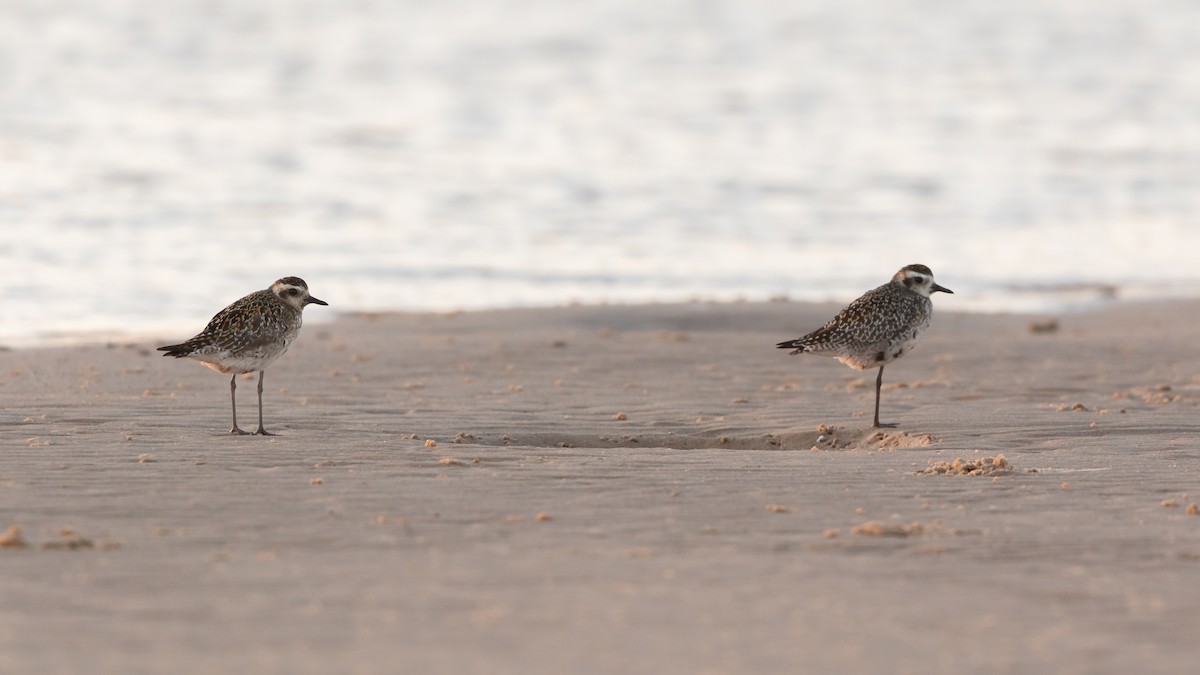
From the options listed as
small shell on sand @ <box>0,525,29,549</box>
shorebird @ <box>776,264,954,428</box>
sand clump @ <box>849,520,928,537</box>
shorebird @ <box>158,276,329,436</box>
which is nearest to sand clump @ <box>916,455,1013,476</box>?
sand clump @ <box>849,520,928,537</box>

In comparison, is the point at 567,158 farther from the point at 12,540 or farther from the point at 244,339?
the point at 12,540

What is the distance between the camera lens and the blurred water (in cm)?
2098

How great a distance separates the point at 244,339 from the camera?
11.5 meters

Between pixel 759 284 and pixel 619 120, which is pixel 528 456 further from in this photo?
pixel 619 120

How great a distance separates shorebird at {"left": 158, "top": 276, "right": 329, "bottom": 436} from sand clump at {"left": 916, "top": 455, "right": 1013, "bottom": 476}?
4333 millimetres

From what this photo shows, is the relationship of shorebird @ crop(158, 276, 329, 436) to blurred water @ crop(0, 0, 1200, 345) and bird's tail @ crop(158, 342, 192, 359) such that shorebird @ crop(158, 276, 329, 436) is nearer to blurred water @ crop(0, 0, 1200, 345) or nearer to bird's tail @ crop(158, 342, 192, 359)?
bird's tail @ crop(158, 342, 192, 359)

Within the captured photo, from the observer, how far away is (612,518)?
27.9 ft

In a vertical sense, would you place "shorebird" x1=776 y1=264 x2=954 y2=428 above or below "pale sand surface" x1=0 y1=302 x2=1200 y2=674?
above

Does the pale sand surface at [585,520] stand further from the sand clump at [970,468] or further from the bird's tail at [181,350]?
the bird's tail at [181,350]

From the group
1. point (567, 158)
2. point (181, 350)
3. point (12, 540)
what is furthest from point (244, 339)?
point (567, 158)

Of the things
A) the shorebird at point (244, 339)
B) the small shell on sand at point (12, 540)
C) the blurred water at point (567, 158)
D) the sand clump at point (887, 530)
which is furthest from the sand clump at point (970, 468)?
the blurred water at point (567, 158)

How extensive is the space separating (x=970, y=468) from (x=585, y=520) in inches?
102

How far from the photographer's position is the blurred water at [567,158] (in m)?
21.0

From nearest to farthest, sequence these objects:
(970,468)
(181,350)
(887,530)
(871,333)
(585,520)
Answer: (887,530) < (585,520) < (970,468) < (181,350) < (871,333)
